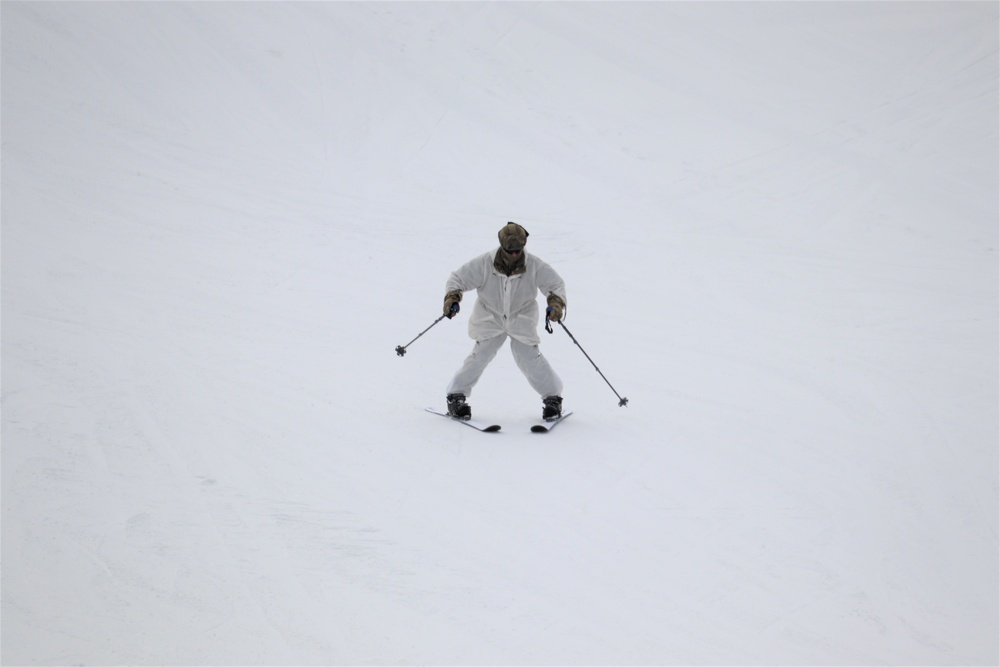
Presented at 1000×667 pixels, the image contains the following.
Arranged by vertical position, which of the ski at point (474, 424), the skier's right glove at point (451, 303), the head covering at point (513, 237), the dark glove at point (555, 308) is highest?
the head covering at point (513, 237)

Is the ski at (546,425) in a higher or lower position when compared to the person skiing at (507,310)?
lower

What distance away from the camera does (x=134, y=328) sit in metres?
7.33

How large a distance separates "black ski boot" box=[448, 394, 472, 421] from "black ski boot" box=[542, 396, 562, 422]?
535 millimetres

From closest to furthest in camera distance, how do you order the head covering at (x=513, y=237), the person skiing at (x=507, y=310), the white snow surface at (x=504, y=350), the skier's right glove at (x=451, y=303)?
the white snow surface at (x=504, y=350) → the head covering at (x=513, y=237) → the skier's right glove at (x=451, y=303) → the person skiing at (x=507, y=310)

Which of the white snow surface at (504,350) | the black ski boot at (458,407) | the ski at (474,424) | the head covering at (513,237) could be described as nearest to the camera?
the white snow surface at (504,350)

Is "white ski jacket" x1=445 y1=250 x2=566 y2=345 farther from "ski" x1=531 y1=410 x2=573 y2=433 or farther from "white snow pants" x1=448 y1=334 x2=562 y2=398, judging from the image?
"ski" x1=531 y1=410 x2=573 y2=433

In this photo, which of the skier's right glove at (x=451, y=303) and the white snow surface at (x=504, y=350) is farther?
the skier's right glove at (x=451, y=303)

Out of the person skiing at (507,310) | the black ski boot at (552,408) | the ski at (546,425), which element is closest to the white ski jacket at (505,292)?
the person skiing at (507,310)

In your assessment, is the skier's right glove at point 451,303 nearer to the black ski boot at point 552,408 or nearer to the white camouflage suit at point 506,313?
the white camouflage suit at point 506,313

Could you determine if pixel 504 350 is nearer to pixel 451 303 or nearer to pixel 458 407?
pixel 458 407

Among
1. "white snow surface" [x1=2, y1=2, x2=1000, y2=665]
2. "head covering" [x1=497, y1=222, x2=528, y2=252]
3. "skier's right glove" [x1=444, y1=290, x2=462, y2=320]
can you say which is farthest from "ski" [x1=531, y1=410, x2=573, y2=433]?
"head covering" [x1=497, y1=222, x2=528, y2=252]

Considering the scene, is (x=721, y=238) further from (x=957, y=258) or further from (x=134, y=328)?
(x=134, y=328)

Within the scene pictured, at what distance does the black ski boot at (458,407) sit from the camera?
20.7 ft

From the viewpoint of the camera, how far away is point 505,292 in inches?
238
